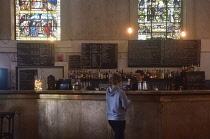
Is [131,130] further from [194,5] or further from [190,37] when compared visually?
[194,5]

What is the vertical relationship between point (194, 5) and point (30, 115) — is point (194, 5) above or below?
above

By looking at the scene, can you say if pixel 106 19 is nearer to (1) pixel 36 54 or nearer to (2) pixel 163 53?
(2) pixel 163 53

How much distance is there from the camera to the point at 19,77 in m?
8.02

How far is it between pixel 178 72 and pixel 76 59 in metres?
3.10

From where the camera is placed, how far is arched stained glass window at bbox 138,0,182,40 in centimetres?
835

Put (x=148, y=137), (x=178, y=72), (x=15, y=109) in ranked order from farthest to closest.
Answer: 1. (x=178, y=72)
2. (x=15, y=109)
3. (x=148, y=137)

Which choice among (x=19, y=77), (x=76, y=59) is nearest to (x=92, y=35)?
(x=76, y=59)

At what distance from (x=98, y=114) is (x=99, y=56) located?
10.8 feet

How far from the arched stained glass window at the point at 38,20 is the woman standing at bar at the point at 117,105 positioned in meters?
4.93

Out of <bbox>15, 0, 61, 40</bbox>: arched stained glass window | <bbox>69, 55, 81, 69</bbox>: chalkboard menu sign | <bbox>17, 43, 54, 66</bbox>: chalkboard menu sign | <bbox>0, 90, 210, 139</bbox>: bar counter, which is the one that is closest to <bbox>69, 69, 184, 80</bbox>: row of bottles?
<bbox>69, 55, 81, 69</bbox>: chalkboard menu sign

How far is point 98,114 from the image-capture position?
4.92m

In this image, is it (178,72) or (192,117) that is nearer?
(192,117)

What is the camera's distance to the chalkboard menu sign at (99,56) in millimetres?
7926

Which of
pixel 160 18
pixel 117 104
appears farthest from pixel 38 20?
pixel 117 104
